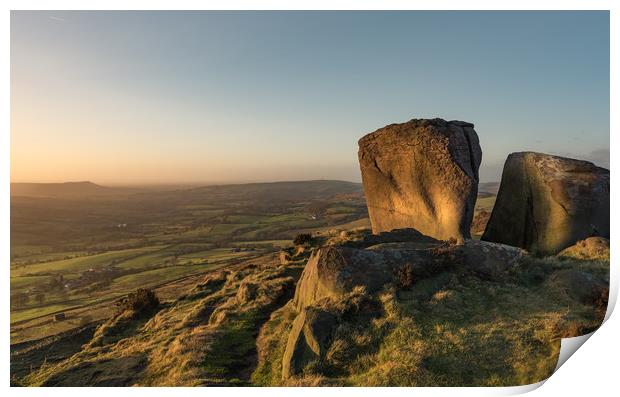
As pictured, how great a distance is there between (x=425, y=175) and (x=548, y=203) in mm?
6624

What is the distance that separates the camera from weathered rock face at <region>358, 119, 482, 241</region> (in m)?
20.5

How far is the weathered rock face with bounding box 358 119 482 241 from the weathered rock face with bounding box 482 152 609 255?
247 cm

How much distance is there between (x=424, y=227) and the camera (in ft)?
72.9

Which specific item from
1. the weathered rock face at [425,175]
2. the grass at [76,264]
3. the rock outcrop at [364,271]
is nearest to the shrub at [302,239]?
the weathered rock face at [425,175]

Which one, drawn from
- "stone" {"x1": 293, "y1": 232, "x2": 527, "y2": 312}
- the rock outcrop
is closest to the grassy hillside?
the rock outcrop

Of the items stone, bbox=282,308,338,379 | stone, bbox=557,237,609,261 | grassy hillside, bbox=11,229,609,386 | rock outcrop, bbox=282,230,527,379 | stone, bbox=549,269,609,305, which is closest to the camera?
grassy hillside, bbox=11,229,609,386

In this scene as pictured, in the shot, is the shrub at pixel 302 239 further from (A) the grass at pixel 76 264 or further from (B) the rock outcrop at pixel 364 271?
(A) the grass at pixel 76 264

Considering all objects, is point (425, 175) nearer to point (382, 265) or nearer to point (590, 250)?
point (590, 250)

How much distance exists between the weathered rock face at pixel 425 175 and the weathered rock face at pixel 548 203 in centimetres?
247

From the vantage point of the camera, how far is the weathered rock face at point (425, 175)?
20516 mm

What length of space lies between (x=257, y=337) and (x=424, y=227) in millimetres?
12588

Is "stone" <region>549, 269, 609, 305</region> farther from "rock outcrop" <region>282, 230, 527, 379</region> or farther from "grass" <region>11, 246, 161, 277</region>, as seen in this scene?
"grass" <region>11, 246, 161, 277</region>

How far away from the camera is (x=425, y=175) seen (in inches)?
864
